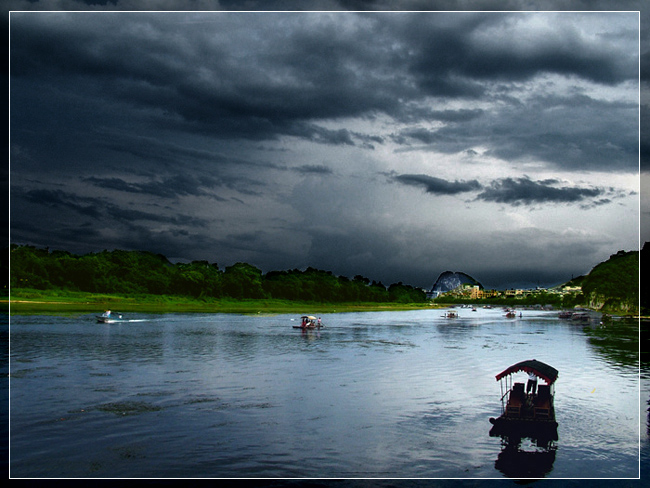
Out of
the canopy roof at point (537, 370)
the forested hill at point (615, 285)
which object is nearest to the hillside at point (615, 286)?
the forested hill at point (615, 285)

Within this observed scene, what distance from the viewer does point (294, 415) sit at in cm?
2795

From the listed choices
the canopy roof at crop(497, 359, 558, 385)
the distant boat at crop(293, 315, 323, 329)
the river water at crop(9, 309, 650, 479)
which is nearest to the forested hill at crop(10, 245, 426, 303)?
the distant boat at crop(293, 315, 323, 329)

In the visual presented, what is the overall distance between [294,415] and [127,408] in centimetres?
881

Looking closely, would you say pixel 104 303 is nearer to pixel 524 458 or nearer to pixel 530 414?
pixel 530 414

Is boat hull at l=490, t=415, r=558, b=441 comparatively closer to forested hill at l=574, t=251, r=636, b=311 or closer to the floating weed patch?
the floating weed patch

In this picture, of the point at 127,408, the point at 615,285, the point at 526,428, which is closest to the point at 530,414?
the point at 526,428

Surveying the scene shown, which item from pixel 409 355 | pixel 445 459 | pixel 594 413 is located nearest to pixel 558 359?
pixel 409 355

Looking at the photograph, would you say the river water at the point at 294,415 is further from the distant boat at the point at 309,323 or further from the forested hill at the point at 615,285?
the forested hill at the point at 615,285

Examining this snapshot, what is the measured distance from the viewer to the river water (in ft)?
67.5

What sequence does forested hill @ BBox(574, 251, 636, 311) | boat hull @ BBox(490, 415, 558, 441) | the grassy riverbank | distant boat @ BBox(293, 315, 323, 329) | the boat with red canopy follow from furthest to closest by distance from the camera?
forested hill @ BBox(574, 251, 636, 311)
the grassy riverbank
distant boat @ BBox(293, 315, 323, 329)
the boat with red canopy
boat hull @ BBox(490, 415, 558, 441)

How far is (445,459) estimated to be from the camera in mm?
21562

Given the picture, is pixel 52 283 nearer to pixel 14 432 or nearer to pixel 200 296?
pixel 200 296

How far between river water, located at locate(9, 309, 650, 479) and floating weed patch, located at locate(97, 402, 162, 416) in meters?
0.05

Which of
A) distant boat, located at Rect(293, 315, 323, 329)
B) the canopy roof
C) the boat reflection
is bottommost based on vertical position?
distant boat, located at Rect(293, 315, 323, 329)
